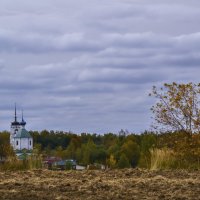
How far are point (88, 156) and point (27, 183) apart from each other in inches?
2479

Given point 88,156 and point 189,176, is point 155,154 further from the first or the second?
point 88,156

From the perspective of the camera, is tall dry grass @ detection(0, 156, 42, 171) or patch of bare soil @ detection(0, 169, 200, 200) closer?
patch of bare soil @ detection(0, 169, 200, 200)

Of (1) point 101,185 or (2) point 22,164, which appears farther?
(2) point 22,164

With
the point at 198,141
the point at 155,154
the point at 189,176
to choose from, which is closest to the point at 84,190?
the point at 189,176

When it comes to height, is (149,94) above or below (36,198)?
above

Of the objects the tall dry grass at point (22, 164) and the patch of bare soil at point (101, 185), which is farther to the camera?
the tall dry grass at point (22, 164)

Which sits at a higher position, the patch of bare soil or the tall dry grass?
the tall dry grass

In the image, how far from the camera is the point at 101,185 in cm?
1712

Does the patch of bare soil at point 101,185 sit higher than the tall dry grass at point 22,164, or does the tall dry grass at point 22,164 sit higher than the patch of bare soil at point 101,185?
the tall dry grass at point 22,164

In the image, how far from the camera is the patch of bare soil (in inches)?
603

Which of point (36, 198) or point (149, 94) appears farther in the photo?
point (149, 94)

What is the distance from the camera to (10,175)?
2066cm

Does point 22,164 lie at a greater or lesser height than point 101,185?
greater

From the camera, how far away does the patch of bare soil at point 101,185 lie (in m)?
15.3
